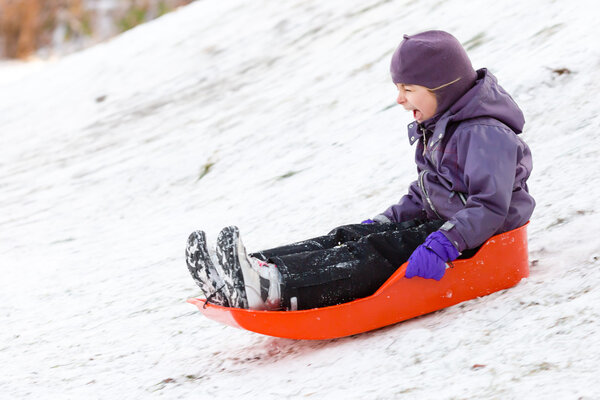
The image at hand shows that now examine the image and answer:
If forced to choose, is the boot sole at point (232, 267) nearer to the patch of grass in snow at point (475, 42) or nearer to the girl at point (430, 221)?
the girl at point (430, 221)

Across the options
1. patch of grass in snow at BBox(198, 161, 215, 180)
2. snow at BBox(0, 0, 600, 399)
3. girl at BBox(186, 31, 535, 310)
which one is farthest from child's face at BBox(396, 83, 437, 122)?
patch of grass in snow at BBox(198, 161, 215, 180)

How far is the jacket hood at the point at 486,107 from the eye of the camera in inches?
82.5

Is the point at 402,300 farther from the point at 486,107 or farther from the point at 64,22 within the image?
the point at 64,22

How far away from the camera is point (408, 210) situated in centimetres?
244

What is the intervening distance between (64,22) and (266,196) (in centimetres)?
1560

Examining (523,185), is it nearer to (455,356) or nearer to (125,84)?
(455,356)

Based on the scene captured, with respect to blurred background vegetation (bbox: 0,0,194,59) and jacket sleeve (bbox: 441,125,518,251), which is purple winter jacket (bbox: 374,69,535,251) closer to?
jacket sleeve (bbox: 441,125,518,251)

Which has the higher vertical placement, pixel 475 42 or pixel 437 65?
pixel 437 65

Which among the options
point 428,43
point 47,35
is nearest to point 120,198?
point 428,43

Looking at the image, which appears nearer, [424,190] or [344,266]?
[344,266]

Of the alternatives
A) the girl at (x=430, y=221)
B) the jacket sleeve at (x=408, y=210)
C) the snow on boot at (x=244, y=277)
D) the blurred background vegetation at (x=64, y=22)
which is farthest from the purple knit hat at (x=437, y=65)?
the blurred background vegetation at (x=64, y=22)

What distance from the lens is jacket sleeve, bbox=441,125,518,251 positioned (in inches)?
77.9

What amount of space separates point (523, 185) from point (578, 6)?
9.53 feet

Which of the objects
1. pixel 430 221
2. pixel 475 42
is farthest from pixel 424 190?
pixel 475 42
